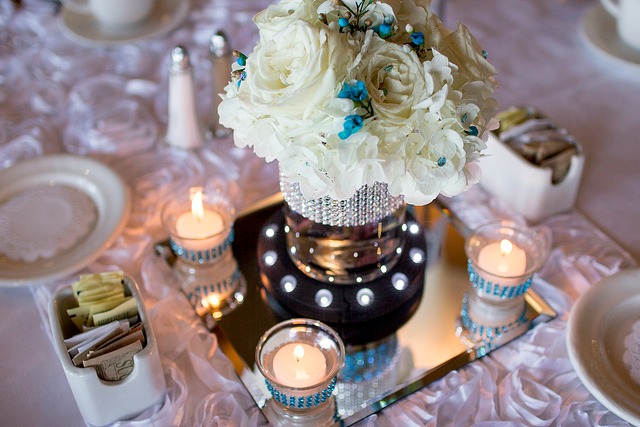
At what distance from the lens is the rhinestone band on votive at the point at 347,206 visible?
0.78m

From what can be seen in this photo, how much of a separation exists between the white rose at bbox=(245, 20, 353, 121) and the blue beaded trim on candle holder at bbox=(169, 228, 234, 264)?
0.92 ft

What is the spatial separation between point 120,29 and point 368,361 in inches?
32.0

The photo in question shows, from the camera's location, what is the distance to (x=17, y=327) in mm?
871

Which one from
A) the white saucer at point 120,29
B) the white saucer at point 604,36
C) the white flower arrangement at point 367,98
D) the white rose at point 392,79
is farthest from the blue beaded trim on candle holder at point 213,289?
the white saucer at point 604,36

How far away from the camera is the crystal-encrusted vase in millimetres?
788

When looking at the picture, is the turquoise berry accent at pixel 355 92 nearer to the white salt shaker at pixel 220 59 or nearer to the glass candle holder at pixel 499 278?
the glass candle holder at pixel 499 278

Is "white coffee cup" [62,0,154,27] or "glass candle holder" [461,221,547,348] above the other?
"white coffee cup" [62,0,154,27]

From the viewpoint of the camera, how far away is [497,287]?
84 centimetres

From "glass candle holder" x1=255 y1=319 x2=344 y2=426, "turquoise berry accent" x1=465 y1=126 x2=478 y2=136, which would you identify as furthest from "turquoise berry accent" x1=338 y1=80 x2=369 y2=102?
"glass candle holder" x1=255 y1=319 x2=344 y2=426

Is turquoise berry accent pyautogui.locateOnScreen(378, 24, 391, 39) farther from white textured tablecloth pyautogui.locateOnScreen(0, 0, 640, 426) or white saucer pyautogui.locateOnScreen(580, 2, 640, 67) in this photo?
white saucer pyautogui.locateOnScreen(580, 2, 640, 67)

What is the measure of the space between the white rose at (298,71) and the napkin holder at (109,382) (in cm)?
27

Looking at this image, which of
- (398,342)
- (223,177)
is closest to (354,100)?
(398,342)

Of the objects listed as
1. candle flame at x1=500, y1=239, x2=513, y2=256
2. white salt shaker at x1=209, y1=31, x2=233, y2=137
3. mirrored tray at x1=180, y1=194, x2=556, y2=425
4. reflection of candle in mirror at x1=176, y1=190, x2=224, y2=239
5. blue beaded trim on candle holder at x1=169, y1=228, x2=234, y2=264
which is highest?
white salt shaker at x1=209, y1=31, x2=233, y2=137

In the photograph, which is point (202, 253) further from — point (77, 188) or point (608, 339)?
point (608, 339)
